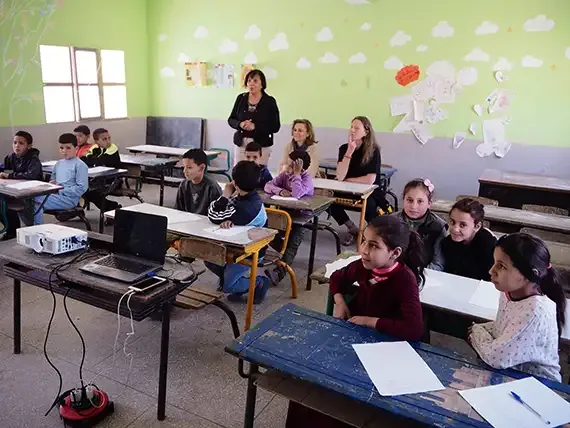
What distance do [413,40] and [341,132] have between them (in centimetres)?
146

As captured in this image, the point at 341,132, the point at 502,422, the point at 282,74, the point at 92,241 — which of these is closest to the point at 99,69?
the point at 282,74

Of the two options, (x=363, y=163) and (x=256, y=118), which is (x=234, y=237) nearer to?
(x=363, y=163)

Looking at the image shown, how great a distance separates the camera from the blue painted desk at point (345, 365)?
125cm

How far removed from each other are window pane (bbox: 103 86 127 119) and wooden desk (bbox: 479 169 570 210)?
5.32m

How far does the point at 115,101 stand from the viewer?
7273mm

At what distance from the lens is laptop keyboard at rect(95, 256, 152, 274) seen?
199 cm

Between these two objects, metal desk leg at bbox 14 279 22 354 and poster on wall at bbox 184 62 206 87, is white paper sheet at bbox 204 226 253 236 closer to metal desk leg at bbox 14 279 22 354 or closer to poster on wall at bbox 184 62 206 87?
metal desk leg at bbox 14 279 22 354

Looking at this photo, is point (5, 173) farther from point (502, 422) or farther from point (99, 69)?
point (502, 422)

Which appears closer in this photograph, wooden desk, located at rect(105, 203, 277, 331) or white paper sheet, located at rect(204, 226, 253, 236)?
wooden desk, located at rect(105, 203, 277, 331)

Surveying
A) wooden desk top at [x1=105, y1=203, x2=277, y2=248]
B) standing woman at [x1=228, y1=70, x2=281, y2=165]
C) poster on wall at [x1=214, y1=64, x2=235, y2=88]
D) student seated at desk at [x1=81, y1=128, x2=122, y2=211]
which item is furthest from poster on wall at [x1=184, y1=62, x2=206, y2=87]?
wooden desk top at [x1=105, y1=203, x2=277, y2=248]

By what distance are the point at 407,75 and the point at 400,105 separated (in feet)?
1.23

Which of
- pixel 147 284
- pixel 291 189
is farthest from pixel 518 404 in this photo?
pixel 291 189

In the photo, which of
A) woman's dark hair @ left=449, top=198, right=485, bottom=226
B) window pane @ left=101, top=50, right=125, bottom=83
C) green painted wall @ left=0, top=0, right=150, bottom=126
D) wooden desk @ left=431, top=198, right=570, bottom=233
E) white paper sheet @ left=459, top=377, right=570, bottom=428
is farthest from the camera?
window pane @ left=101, top=50, right=125, bottom=83

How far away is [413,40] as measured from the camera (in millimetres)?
5930
